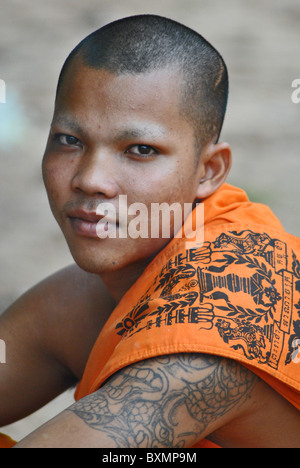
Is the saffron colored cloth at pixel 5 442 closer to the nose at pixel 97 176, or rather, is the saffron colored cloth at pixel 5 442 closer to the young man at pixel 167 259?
the young man at pixel 167 259

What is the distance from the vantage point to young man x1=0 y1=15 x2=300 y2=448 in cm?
161

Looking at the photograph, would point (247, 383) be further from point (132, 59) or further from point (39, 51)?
point (39, 51)

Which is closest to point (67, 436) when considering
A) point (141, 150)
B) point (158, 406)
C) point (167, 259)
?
point (158, 406)

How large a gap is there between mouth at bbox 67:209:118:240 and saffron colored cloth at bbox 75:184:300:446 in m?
0.16

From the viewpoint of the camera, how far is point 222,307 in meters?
1.67

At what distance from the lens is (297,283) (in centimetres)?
184

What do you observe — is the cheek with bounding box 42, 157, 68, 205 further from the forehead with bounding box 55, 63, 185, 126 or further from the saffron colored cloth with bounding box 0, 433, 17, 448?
the saffron colored cloth with bounding box 0, 433, 17, 448

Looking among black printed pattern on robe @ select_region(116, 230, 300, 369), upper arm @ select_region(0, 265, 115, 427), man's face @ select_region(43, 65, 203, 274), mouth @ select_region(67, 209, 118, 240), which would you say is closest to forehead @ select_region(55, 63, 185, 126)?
man's face @ select_region(43, 65, 203, 274)

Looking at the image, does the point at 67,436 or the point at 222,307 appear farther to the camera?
the point at 222,307

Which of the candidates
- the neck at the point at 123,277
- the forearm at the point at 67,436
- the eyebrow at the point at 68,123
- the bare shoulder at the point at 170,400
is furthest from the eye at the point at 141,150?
the forearm at the point at 67,436

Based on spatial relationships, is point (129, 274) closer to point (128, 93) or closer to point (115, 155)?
point (115, 155)

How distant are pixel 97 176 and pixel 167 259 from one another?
31 centimetres

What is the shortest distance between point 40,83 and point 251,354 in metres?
5.12

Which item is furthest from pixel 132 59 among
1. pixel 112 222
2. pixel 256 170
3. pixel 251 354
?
pixel 256 170
